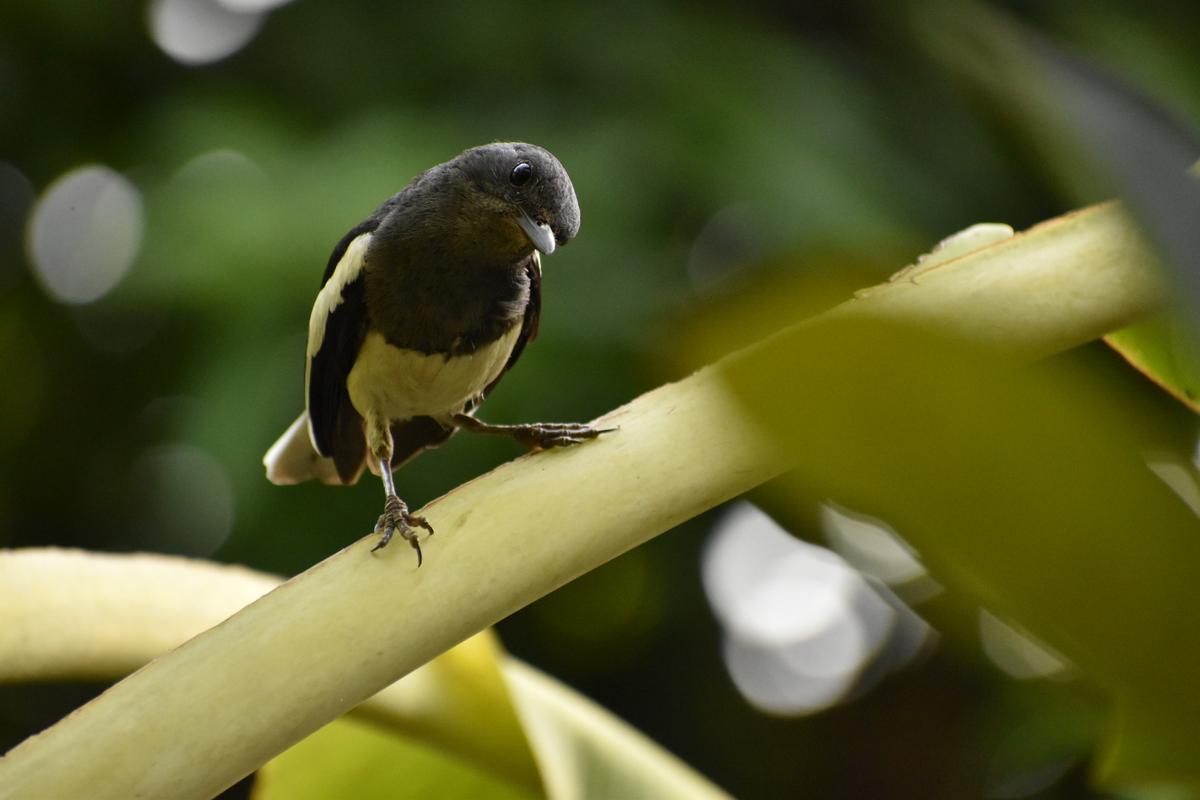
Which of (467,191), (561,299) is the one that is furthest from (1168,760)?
(561,299)

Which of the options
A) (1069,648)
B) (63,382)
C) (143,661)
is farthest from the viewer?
(63,382)

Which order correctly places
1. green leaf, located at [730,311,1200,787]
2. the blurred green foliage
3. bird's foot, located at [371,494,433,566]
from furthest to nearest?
the blurred green foliage, bird's foot, located at [371,494,433,566], green leaf, located at [730,311,1200,787]

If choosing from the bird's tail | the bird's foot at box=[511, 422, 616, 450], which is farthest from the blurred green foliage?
the bird's foot at box=[511, 422, 616, 450]

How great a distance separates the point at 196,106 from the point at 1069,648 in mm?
2962

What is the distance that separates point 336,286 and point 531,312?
0.29 metres

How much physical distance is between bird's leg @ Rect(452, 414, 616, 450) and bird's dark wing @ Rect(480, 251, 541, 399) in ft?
0.22

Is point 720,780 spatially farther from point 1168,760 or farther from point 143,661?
point 1168,760

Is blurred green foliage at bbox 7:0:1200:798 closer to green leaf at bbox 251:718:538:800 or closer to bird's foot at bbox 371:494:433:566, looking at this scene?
bird's foot at bbox 371:494:433:566

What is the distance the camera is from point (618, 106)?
9.53 ft

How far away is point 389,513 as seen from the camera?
4.62 ft

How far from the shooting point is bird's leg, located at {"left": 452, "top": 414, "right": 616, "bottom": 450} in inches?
31.4

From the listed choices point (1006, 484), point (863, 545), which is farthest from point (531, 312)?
point (1006, 484)

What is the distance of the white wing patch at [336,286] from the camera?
67.4 inches

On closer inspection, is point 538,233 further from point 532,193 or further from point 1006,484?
point 1006,484
